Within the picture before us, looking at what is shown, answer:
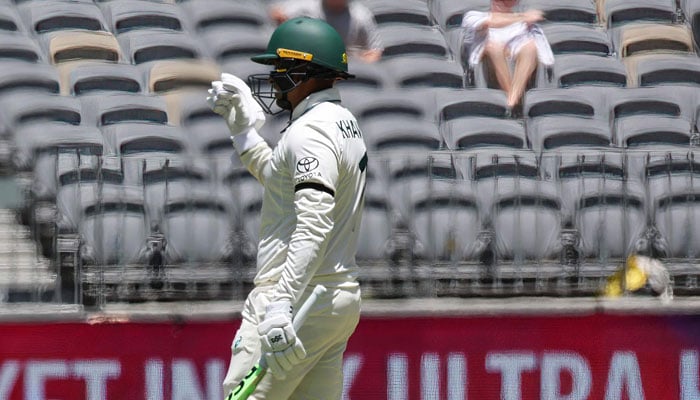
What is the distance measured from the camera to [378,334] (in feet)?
18.8

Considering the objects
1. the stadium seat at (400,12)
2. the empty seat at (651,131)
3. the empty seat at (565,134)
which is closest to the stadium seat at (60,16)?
the stadium seat at (400,12)

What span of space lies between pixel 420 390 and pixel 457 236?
0.84m

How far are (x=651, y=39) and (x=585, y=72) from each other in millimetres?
648

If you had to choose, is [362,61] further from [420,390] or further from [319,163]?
[319,163]

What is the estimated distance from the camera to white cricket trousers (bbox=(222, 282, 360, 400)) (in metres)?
3.95

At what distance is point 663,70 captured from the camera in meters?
7.82

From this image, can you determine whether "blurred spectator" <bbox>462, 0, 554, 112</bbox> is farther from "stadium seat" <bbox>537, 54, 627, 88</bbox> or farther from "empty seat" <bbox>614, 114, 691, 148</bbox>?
"empty seat" <bbox>614, 114, 691, 148</bbox>

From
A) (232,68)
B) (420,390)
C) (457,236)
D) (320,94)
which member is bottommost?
(420,390)

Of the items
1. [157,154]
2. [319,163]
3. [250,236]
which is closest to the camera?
[319,163]

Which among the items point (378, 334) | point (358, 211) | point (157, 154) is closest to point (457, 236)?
point (378, 334)

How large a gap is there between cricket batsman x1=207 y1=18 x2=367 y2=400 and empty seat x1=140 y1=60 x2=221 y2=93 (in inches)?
126

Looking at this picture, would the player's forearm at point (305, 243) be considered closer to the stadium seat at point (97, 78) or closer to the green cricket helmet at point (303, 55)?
the green cricket helmet at point (303, 55)

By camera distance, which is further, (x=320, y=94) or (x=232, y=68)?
(x=232, y=68)

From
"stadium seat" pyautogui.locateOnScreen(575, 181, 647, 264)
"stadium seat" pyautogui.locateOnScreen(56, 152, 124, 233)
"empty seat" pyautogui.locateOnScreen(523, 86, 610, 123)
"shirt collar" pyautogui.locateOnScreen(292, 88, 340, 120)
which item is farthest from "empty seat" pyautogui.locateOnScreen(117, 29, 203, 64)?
"shirt collar" pyautogui.locateOnScreen(292, 88, 340, 120)
